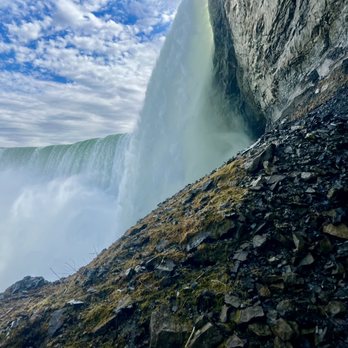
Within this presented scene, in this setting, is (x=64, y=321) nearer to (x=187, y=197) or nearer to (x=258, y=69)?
(x=187, y=197)

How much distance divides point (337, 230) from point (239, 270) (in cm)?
191

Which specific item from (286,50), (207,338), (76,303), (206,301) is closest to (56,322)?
(76,303)

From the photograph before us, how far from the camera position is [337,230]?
17.8 ft

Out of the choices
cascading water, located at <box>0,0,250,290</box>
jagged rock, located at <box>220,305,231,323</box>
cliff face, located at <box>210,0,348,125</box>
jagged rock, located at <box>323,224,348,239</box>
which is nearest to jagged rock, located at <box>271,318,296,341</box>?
jagged rock, located at <box>220,305,231,323</box>

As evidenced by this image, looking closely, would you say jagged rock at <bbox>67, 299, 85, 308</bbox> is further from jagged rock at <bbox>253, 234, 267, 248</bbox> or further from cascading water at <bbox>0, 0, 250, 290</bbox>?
cascading water at <bbox>0, 0, 250, 290</bbox>

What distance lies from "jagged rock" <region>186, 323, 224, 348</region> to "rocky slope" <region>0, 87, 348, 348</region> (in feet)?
0.05

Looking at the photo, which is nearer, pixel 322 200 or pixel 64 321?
pixel 322 200

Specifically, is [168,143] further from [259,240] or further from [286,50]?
[259,240]

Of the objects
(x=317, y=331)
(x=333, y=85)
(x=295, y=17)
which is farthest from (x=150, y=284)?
(x=295, y=17)

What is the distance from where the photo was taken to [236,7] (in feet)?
54.6

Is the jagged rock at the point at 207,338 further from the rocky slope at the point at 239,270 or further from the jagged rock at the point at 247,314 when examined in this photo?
the jagged rock at the point at 247,314

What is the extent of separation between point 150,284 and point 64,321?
7.86 feet

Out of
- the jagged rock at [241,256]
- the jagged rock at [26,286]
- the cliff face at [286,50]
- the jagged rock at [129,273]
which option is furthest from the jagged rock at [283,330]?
the jagged rock at [26,286]

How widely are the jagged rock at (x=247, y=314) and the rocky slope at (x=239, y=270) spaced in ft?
0.06
